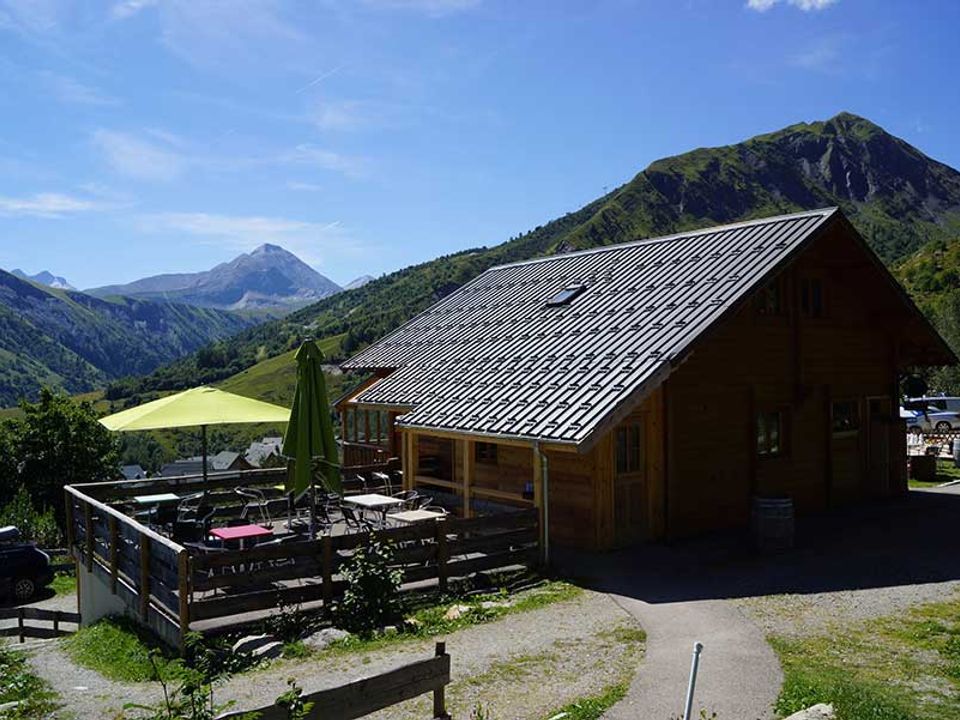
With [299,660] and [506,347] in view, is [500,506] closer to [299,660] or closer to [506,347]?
[506,347]

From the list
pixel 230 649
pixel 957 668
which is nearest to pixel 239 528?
pixel 230 649

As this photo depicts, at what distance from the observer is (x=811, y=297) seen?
1788 cm

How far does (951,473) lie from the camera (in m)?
25.2

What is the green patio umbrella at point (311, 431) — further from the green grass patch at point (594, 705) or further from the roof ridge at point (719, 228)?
the roof ridge at point (719, 228)

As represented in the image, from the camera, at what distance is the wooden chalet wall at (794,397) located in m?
15.0

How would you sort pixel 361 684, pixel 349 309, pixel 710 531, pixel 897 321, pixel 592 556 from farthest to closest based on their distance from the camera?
pixel 349 309
pixel 897 321
pixel 710 531
pixel 592 556
pixel 361 684

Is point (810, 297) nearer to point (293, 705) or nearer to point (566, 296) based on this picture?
point (566, 296)

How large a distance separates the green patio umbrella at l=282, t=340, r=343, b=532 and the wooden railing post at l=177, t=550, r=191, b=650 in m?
2.98

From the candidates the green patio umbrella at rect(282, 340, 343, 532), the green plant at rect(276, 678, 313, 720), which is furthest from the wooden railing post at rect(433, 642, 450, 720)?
the green patio umbrella at rect(282, 340, 343, 532)

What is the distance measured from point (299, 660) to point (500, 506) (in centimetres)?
654

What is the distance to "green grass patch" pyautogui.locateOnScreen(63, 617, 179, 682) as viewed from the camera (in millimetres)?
10039

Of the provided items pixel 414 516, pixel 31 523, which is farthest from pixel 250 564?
pixel 31 523

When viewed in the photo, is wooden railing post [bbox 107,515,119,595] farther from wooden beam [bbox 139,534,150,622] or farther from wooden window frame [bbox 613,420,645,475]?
wooden window frame [bbox 613,420,645,475]

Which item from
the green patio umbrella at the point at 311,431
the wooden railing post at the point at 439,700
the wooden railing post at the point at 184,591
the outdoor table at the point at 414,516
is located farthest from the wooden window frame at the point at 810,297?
the wooden railing post at the point at 439,700
